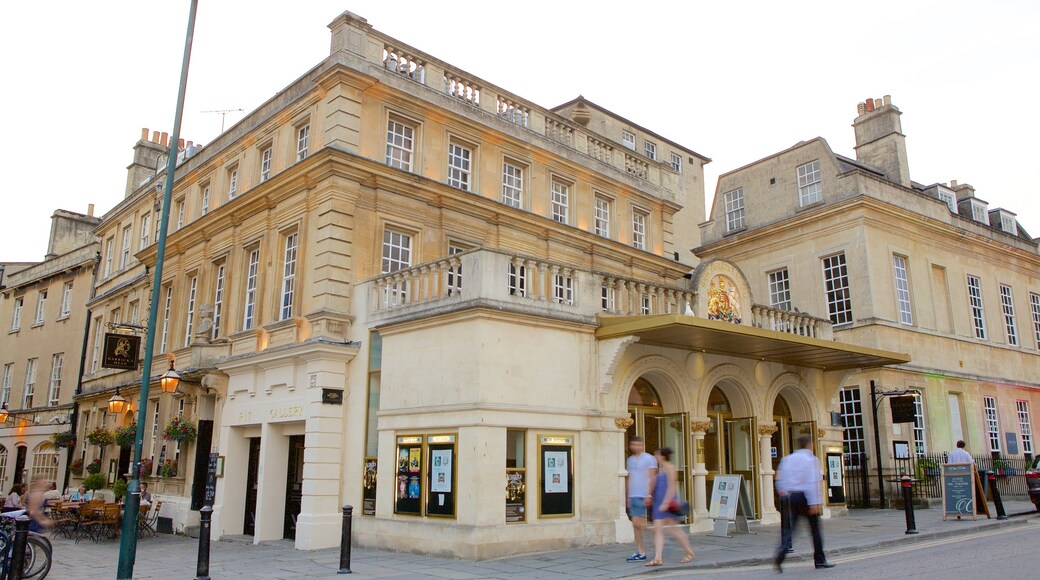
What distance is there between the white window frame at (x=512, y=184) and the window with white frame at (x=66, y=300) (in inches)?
873

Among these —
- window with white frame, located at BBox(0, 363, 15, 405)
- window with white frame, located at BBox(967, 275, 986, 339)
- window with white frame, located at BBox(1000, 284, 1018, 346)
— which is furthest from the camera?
window with white frame, located at BBox(0, 363, 15, 405)

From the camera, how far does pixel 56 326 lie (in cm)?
3259

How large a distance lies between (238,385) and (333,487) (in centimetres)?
453

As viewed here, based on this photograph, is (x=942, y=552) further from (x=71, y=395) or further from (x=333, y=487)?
(x=71, y=395)

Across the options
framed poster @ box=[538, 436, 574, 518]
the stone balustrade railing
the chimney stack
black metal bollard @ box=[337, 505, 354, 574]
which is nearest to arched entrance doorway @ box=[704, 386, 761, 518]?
the stone balustrade railing

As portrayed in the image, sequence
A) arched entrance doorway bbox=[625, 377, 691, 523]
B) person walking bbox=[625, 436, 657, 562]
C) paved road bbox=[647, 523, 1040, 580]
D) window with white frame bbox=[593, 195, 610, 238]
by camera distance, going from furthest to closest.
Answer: window with white frame bbox=[593, 195, 610, 238]
arched entrance doorway bbox=[625, 377, 691, 523]
person walking bbox=[625, 436, 657, 562]
paved road bbox=[647, 523, 1040, 580]

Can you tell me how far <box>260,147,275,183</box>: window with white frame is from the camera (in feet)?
64.6

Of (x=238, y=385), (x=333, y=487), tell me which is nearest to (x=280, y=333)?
(x=238, y=385)

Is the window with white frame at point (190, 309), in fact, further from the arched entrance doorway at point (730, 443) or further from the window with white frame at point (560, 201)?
the arched entrance doorway at point (730, 443)

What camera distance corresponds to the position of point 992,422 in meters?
27.3

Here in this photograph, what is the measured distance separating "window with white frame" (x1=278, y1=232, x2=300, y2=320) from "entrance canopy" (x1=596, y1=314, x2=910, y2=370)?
7.62 meters

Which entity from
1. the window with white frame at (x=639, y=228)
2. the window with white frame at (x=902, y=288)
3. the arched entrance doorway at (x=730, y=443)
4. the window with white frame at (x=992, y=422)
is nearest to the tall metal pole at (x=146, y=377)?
the arched entrance doorway at (x=730, y=443)

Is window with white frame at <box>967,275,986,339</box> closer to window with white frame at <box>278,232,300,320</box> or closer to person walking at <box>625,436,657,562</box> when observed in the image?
person walking at <box>625,436,657,562</box>

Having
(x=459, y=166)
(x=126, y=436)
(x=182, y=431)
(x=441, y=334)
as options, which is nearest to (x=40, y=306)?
(x=126, y=436)
